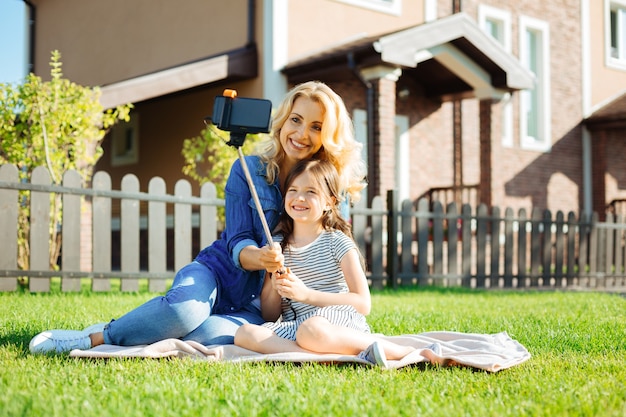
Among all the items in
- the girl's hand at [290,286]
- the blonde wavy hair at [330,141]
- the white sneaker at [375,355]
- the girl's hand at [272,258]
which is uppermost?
the blonde wavy hair at [330,141]

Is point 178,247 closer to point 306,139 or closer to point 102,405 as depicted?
point 306,139

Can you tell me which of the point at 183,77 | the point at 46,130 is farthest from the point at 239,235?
the point at 183,77

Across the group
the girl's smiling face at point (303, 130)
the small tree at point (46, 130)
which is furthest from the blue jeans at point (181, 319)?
the small tree at point (46, 130)

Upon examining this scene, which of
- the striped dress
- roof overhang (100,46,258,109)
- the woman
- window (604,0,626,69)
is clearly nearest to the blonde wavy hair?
the woman

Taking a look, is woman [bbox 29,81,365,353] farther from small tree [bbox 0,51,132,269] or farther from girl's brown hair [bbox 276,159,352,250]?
small tree [bbox 0,51,132,269]

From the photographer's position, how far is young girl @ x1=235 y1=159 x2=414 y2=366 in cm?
358

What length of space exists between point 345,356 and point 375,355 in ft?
0.56

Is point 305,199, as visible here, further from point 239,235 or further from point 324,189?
point 239,235

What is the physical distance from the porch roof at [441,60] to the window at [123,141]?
4525 mm

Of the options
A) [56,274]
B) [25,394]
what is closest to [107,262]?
[56,274]

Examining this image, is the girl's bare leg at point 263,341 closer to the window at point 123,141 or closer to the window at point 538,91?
the window at point 123,141

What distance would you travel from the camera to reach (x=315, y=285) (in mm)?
3918

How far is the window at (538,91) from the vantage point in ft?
54.9

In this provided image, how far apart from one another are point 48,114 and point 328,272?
5885mm
